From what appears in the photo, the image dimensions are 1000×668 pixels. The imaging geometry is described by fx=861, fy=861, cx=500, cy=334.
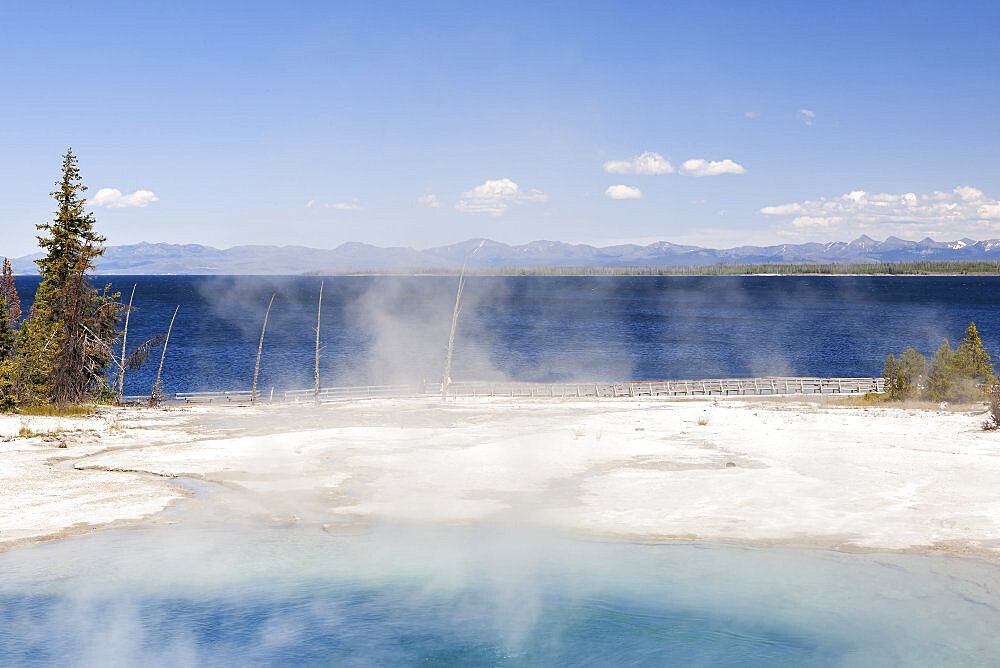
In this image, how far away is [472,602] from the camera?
2058cm

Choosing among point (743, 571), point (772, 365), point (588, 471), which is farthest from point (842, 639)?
point (772, 365)

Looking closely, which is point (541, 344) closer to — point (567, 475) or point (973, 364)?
point (973, 364)

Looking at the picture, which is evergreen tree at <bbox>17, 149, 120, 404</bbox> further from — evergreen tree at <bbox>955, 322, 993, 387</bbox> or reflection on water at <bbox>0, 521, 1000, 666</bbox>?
evergreen tree at <bbox>955, 322, 993, 387</bbox>

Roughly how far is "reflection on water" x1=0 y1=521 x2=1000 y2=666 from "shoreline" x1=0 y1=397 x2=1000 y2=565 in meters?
1.53

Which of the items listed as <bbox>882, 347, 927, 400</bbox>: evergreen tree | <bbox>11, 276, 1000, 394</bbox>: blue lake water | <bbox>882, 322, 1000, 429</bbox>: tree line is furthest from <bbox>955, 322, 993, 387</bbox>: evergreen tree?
<bbox>11, 276, 1000, 394</bbox>: blue lake water

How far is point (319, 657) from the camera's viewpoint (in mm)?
17875

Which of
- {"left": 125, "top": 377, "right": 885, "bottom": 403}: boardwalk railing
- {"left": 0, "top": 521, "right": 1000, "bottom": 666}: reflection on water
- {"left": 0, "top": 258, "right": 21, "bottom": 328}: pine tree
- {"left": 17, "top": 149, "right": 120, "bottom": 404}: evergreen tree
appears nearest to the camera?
{"left": 0, "top": 521, "right": 1000, "bottom": 666}: reflection on water

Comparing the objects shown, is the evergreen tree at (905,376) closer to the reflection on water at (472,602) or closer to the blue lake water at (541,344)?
the blue lake water at (541,344)

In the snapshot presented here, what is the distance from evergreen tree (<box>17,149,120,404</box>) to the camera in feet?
149

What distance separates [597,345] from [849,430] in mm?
84106

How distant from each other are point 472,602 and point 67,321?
35143 mm

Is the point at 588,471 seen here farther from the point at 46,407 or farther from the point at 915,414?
the point at 46,407

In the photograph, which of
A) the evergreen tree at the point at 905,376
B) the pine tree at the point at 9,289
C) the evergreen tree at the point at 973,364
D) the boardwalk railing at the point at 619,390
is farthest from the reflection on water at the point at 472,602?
the pine tree at the point at 9,289

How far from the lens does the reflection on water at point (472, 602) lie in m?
18.0
